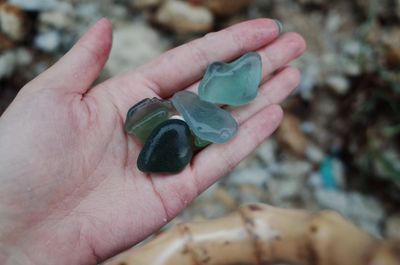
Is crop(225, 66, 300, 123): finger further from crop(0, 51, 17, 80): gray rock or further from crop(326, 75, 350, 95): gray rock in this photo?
crop(0, 51, 17, 80): gray rock

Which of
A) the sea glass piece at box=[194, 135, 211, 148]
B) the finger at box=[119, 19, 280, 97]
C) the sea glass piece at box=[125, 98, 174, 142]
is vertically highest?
the finger at box=[119, 19, 280, 97]

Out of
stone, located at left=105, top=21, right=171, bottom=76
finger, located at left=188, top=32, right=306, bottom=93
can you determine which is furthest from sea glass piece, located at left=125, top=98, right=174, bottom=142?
stone, located at left=105, top=21, right=171, bottom=76

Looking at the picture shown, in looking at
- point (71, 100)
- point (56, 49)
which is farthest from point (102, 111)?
point (56, 49)

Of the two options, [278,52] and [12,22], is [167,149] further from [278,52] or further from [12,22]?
[12,22]

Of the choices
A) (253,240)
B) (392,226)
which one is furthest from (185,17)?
(253,240)

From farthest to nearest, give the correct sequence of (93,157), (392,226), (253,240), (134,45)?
(134,45) → (392,226) → (93,157) → (253,240)
